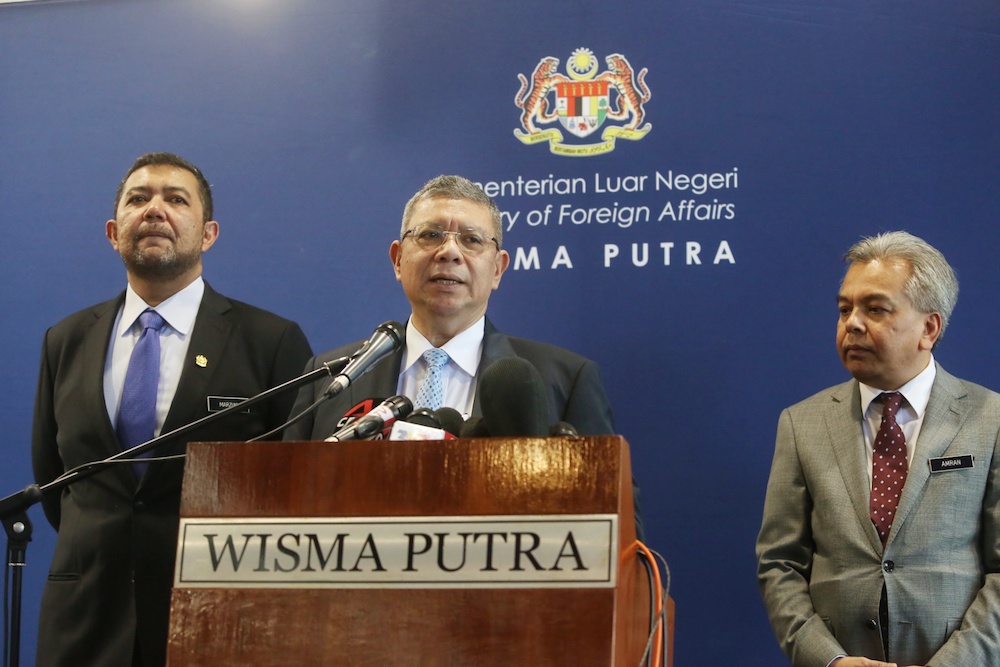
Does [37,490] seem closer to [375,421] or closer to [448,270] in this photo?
[375,421]

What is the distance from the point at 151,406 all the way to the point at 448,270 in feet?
2.68

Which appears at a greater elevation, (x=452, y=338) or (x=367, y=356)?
(x=452, y=338)

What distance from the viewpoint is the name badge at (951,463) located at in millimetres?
2574

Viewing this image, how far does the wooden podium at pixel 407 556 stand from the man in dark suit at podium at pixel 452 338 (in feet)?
3.33

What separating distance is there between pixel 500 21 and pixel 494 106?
0.85 feet

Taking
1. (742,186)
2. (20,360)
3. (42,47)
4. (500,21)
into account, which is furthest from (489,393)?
(42,47)

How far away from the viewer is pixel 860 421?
2.72 meters

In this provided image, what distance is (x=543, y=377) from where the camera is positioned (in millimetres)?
2453

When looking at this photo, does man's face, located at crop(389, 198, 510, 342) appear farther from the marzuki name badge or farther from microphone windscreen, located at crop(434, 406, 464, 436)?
the marzuki name badge

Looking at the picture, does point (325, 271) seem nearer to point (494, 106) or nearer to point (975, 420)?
point (494, 106)

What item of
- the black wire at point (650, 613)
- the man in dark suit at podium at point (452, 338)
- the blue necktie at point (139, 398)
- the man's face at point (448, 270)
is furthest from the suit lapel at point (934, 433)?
the blue necktie at point (139, 398)

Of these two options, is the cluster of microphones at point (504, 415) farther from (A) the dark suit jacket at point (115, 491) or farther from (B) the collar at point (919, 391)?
(B) the collar at point (919, 391)

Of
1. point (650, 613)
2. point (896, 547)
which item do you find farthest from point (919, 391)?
point (650, 613)

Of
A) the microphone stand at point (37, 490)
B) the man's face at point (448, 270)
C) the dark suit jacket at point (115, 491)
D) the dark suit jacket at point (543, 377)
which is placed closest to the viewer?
the microphone stand at point (37, 490)
